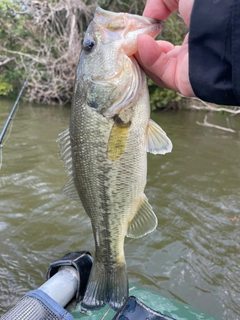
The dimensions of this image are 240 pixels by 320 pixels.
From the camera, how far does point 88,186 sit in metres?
1.86

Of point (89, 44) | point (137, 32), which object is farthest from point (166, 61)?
Answer: point (89, 44)

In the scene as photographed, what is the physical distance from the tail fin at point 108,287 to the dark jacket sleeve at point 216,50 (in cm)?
119

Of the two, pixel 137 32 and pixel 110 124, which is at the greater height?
pixel 137 32

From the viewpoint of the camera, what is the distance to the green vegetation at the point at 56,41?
15.4 meters

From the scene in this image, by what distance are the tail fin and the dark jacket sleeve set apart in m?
1.19

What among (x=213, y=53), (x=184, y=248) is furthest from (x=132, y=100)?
(x=184, y=248)

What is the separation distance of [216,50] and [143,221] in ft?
3.47

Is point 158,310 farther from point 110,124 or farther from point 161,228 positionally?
point 161,228

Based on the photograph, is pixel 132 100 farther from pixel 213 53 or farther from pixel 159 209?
pixel 159 209

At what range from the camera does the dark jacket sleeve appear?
1325 millimetres

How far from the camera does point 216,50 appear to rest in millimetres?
1412

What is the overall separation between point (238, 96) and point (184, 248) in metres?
3.38

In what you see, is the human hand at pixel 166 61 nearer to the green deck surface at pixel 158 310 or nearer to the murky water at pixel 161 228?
the green deck surface at pixel 158 310

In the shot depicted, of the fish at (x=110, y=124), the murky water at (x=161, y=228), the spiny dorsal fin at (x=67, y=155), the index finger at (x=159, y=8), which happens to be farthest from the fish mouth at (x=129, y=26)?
the murky water at (x=161, y=228)
